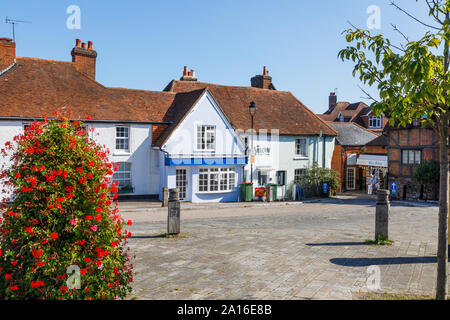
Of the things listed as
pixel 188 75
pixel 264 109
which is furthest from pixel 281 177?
pixel 188 75

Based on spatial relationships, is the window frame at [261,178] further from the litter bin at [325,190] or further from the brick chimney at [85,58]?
the brick chimney at [85,58]

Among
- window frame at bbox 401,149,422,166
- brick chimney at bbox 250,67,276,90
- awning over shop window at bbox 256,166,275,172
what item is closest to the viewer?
awning over shop window at bbox 256,166,275,172

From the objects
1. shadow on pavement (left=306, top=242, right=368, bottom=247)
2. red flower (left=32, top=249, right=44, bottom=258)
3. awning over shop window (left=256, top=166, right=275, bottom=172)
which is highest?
awning over shop window (left=256, top=166, right=275, bottom=172)

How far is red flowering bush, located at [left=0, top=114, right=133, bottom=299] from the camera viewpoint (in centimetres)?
506

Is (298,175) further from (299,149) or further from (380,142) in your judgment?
(380,142)

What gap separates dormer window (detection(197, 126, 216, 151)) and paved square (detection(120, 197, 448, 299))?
9.24 m

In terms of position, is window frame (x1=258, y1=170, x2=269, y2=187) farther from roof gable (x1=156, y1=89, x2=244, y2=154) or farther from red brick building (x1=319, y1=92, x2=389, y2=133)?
red brick building (x1=319, y1=92, x2=389, y2=133)

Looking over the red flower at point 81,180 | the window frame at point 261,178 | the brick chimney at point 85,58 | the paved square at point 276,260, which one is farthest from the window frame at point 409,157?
the red flower at point 81,180

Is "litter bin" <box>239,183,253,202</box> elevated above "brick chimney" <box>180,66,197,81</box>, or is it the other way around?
"brick chimney" <box>180,66,197,81</box>

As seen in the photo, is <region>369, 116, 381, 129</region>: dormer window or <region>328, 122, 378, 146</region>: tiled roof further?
<region>369, 116, 381, 129</region>: dormer window

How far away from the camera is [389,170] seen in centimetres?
3014

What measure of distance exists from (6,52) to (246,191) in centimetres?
1771

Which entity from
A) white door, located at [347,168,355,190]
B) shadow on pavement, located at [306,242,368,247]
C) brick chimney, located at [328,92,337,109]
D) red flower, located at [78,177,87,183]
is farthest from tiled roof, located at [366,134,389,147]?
red flower, located at [78,177,87,183]

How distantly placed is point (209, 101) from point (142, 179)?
6792 millimetres
